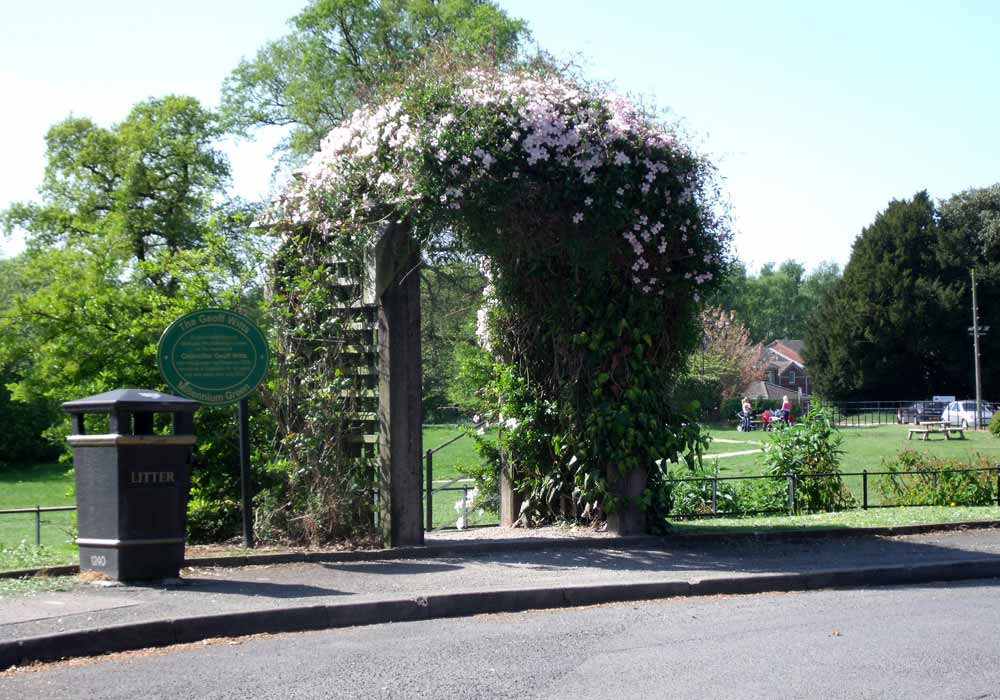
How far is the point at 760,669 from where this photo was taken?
20.8 feet

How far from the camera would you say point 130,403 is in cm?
863

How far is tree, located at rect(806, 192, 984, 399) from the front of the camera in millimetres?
65000

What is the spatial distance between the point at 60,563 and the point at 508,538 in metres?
4.63

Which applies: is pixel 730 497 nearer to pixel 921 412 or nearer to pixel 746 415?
pixel 746 415

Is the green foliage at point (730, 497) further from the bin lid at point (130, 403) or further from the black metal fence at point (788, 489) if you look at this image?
the bin lid at point (130, 403)

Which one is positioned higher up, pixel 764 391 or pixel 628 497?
pixel 764 391

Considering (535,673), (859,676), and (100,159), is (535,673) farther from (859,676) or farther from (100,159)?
(100,159)

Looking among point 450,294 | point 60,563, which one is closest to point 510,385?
point 450,294

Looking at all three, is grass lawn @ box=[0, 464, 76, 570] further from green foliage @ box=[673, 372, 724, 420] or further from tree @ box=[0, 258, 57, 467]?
green foliage @ box=[673, 372, 724, 420]

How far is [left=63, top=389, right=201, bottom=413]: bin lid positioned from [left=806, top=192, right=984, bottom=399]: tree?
62.1 metres

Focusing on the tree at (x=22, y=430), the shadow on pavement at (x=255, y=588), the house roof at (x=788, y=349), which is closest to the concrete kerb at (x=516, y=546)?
the shadow on pavement at (x=255, y=588)

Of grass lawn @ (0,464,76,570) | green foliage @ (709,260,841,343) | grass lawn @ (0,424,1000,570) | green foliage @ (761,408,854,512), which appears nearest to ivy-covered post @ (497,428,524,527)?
grass lawn @ (0,424,1000,570)

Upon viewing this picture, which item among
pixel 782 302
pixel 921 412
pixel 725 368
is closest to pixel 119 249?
pixel 725 368

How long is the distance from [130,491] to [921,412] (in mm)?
52779
